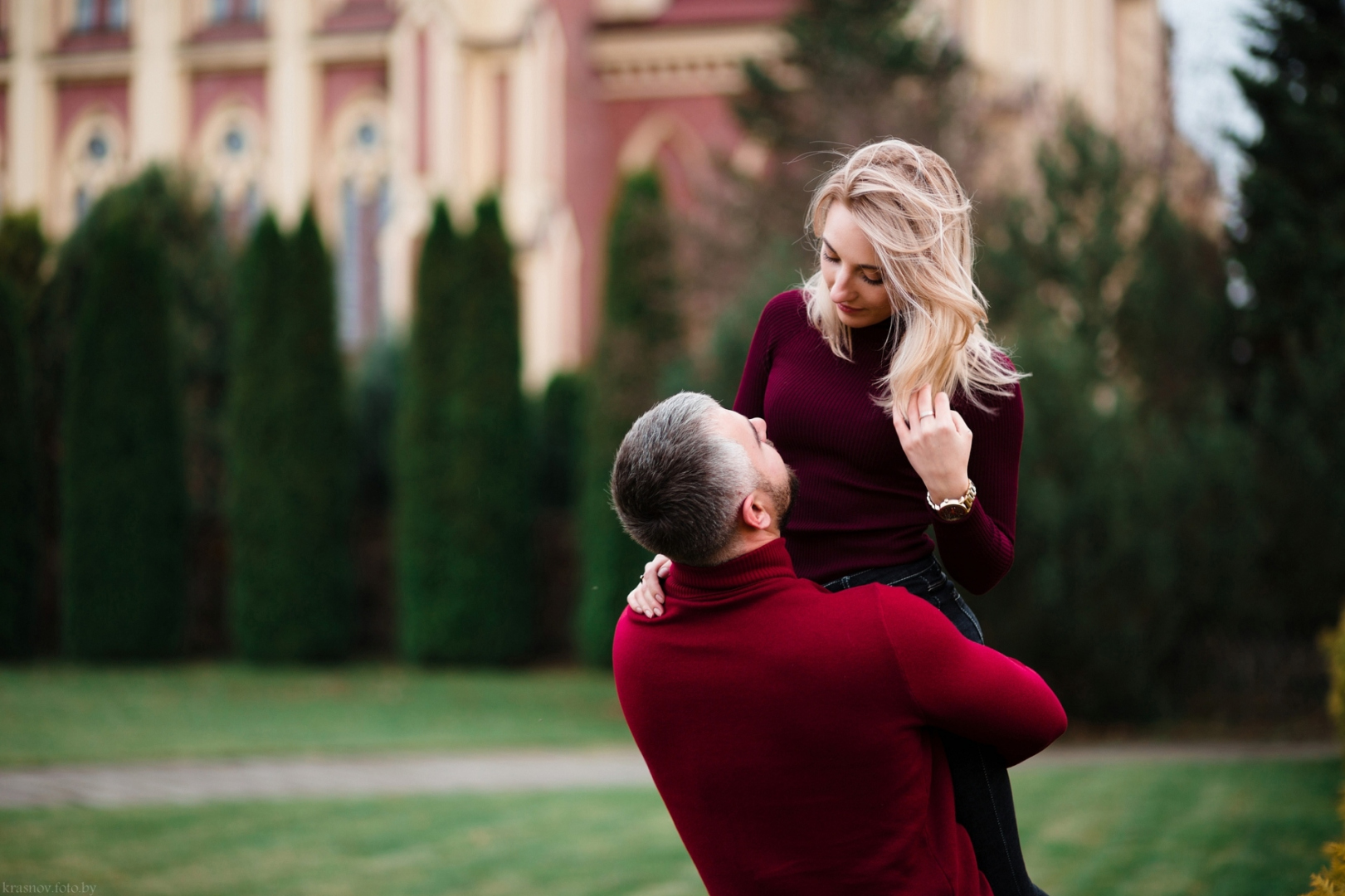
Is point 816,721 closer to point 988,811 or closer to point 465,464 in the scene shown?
point 988,811

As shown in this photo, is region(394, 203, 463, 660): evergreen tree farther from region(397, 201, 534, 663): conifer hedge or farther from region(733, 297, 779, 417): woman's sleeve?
region(733, 297, 779, 417): woman's sleeve

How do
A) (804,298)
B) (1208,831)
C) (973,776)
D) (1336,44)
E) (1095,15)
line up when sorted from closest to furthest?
(973,776)
(804,298)
(1208,831)
(1336,44)
(1095,15)

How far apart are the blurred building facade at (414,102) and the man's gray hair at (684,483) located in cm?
1963

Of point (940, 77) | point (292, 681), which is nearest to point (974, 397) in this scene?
point (292, 681)

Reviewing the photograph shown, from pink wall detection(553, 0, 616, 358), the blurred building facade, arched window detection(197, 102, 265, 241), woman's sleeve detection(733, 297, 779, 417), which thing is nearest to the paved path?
woman's sleeve detection(733, 297, 779, 417)

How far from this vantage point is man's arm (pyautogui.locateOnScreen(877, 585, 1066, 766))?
6.29 ft

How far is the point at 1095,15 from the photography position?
24.7 metres

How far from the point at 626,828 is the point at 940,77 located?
12.4 m

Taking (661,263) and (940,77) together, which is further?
(940,77)

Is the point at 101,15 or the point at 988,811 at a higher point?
the point at 101,15

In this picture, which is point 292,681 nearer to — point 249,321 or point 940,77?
point 249,321

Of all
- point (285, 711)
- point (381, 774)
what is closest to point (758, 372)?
point (381, 774)

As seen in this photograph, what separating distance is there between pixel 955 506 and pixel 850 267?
0.42 metres

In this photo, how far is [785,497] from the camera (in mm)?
2094
